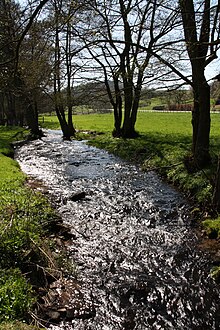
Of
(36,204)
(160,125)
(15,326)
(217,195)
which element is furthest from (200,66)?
(160,125)

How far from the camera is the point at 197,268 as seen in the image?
715 cm

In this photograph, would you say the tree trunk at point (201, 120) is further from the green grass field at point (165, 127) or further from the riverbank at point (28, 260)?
the riverbank at point (28, 260)

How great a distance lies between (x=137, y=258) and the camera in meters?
7.54

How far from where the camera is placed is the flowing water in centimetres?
561

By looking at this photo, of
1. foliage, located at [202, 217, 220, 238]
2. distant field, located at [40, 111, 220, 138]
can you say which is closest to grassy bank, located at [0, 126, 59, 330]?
foliage, located at [202, 217, 220, 238]

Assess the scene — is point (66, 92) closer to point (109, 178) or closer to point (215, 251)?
point (109, 178)

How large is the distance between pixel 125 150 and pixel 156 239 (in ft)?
45.2

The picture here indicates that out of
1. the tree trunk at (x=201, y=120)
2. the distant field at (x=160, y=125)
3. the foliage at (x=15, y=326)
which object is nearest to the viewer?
the foliage at (x=15, y=326)

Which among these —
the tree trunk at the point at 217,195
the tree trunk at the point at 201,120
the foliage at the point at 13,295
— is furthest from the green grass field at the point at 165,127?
the foliage at the point at 13,295

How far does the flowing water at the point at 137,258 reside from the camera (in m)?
5.61

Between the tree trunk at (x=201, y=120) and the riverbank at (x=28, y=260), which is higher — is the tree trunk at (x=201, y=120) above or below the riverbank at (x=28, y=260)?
above

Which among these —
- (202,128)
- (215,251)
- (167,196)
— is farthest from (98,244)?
(202,128)

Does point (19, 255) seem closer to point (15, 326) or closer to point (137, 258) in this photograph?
point (15, 326)

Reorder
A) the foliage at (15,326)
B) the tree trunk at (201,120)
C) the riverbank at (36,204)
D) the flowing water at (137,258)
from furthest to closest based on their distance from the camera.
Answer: the tree trunk at (201,120) < the riverbank at (36,204) < the flowing water at (137,258) < the foliage at (15,326)
